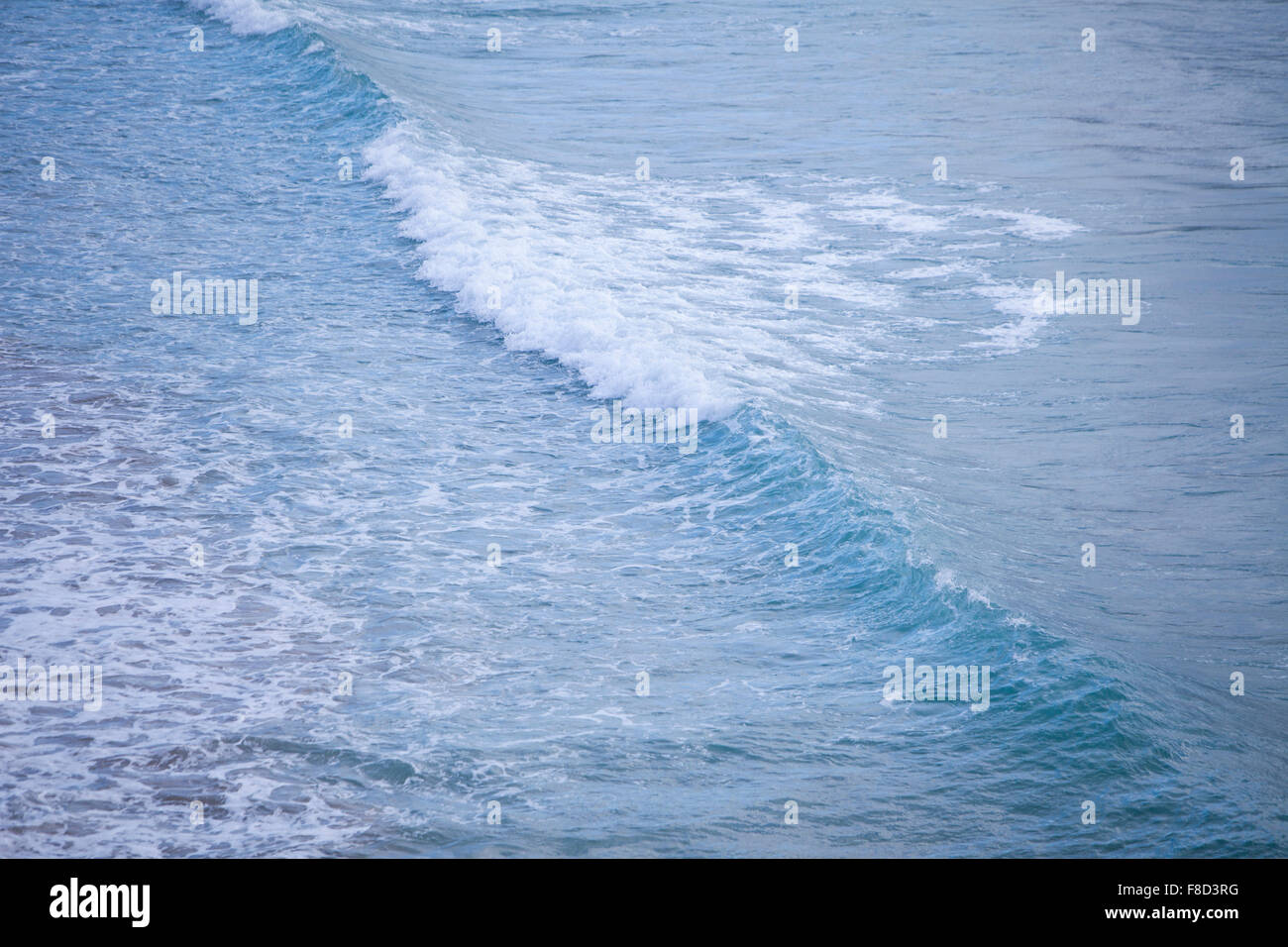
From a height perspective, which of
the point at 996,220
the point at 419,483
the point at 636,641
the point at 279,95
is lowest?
the point at 636,641

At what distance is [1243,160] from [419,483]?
17.2 m

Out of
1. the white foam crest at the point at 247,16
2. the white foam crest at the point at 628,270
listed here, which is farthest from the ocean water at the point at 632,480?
the white foam crest at the point at 247,16

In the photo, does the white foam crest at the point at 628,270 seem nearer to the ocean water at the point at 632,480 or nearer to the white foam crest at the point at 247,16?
the ocean water at the point at 632,480

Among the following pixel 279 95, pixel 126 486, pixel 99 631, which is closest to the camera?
pixel 99 631

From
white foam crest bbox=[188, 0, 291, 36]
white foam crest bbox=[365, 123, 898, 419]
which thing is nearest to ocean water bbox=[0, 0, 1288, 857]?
white foam crest bbox=[365, 123, 898, 419]

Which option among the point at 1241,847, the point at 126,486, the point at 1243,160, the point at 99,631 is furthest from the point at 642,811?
the point at 1243,160

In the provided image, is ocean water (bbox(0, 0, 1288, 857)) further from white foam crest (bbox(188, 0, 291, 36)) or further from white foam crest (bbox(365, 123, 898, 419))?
white foam crest (bbox(188, 0, 291, 36))

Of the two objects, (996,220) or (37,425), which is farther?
(996,220)

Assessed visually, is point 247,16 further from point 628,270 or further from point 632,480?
point 632,480

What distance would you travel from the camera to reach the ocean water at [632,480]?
7617mm

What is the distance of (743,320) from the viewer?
51.4 ft

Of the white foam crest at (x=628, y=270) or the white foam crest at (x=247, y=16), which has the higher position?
the white foam crest at (x=247, y=16)

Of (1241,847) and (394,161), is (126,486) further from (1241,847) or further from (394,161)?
(394,161)

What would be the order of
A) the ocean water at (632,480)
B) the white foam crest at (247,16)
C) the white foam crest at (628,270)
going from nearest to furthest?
the ocean water at (632,480)
the white foam crest at (628,270)
the white foam crest at (247,16)
